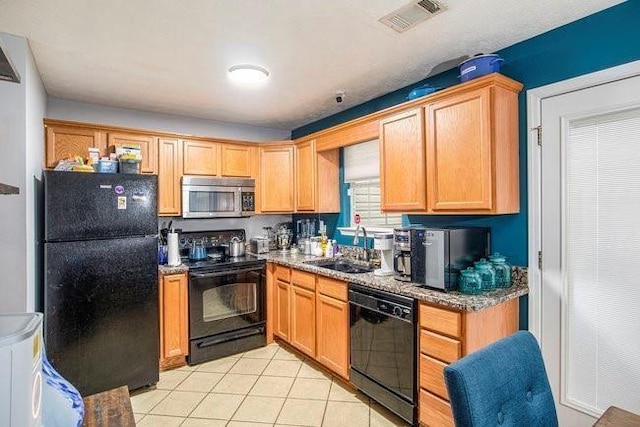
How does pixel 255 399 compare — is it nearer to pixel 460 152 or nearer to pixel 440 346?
pixel 440 346

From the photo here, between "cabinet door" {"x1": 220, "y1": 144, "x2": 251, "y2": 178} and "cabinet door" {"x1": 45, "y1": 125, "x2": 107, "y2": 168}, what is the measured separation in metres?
1.12

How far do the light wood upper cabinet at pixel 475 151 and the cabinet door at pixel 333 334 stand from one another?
3.68ft

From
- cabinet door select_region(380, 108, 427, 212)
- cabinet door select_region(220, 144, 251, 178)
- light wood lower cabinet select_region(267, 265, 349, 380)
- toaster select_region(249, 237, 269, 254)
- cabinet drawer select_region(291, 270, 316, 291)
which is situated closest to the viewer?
cabinet door select_region(380, 108, 427, 212)

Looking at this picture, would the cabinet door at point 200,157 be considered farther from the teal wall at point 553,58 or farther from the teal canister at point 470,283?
the teal canister at point 470,283

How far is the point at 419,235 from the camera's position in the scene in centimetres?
225

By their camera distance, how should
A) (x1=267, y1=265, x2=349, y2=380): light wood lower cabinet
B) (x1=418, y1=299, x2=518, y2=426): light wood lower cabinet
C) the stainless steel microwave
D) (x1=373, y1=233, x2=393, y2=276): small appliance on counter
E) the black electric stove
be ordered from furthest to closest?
the stainless steel microwave
the black electric stove
(x1=267, y1=265, x2=349, y2=380): light wood lower cabinet
(x1=373, y1=233, x2=393, y2=276): small appliance on counter
(x1=418, y1=299, x2=518, y2=426): light wood lower cabinet

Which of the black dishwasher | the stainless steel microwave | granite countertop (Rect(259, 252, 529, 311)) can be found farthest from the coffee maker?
the stainless steel microwave

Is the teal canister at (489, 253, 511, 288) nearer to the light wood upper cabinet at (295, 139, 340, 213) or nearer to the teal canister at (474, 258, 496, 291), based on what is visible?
the teal canister at (474, 258, 496, 291)

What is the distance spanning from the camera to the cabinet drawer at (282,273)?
11.2ft

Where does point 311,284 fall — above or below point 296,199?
below

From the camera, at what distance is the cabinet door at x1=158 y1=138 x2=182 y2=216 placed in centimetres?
345

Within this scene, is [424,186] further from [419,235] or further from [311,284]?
[311,284]

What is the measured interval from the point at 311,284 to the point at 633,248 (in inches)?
86.4

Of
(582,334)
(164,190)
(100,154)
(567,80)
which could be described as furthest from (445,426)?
(100,154)
